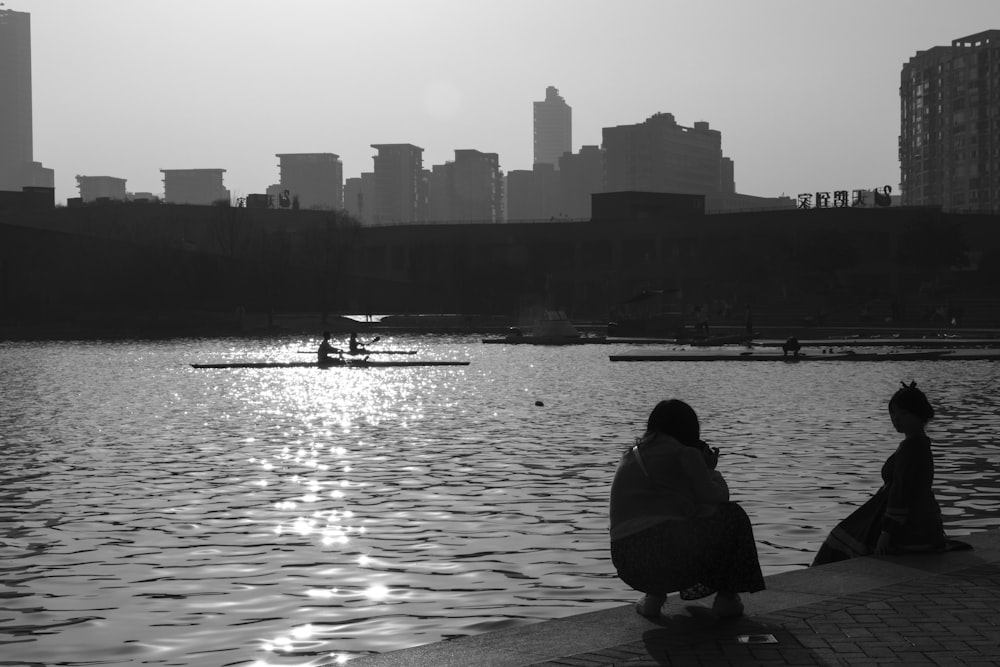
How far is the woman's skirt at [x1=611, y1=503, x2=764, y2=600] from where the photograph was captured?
8.14 meters

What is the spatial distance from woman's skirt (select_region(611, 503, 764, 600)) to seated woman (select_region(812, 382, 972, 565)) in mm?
1785

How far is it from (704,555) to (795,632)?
855mm

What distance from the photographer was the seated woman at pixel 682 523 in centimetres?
814

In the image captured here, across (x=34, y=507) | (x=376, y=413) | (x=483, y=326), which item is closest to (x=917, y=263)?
(x=483, y=326)

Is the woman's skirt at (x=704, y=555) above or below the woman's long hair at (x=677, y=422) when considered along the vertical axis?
below

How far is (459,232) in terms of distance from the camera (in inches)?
5846

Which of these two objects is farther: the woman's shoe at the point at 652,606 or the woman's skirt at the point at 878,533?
the woman's skirt at the point at 878,533

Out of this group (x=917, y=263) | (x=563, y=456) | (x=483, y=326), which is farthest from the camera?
(x=917, y=263)

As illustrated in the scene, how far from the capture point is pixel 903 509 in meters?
9.60

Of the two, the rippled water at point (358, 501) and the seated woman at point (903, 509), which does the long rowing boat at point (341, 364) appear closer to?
the rippled water at point (358, 501)

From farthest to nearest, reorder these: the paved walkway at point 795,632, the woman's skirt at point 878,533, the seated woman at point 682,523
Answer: the woman's skirt at point 878,533, the seated woman at point 682,523, the paved walkway at point 795,632

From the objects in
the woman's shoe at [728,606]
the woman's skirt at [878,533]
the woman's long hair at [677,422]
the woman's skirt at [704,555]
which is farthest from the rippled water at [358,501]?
the woman's long hair at [677,422]

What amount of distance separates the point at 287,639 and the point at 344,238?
429 feet

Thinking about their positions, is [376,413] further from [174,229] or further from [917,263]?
[174,229]
